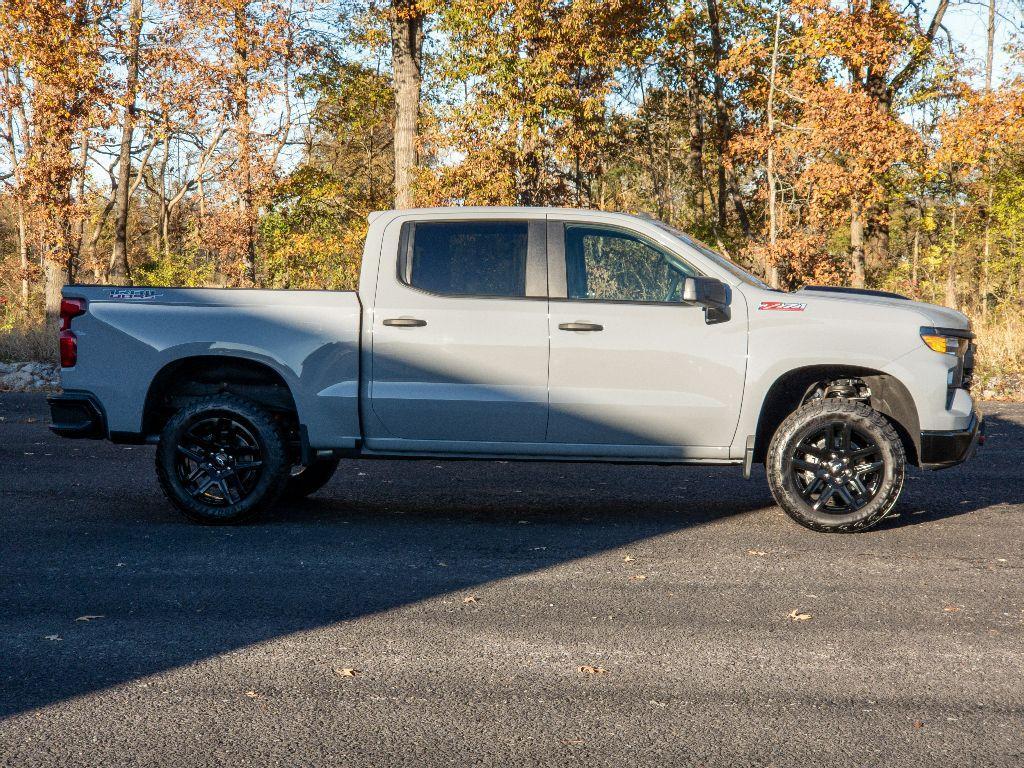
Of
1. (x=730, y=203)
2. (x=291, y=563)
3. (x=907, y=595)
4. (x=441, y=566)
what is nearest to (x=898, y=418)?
(x=907, y=595)

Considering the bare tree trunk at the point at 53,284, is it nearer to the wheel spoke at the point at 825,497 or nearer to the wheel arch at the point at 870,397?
the wheel arch at the point at 870,397

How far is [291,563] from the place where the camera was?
6.21 meters

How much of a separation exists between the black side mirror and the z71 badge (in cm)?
362

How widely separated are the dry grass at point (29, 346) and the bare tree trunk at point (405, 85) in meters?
7.38

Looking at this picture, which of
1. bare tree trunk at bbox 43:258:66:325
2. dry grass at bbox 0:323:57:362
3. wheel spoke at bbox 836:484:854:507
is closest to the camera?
wheel spoke at bbox 836:484:854:507

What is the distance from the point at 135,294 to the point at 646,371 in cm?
357

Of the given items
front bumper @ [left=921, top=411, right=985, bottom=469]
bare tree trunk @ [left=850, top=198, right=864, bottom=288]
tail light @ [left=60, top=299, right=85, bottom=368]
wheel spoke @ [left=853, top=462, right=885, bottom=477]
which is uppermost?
bare tree trunk @ [left=850, top=198, right=864, bottom=288]

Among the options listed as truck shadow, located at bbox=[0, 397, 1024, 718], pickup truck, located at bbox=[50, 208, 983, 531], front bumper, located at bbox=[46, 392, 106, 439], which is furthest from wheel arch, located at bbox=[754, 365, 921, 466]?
front bumper, located at bbox=[46, 392, 106, 439]

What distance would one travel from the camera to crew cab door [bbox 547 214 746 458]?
22.5 ft

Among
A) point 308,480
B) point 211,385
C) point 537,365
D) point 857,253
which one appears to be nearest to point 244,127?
point 857,253

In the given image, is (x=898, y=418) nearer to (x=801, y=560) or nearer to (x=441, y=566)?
(x=801, y=560)

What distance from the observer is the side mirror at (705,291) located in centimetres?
655

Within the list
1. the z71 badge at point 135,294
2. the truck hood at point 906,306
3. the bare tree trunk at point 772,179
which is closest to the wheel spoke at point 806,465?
the truck hood at point 906,306

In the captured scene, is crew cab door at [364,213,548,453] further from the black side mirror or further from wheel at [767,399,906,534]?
wheel at [767,399,906,534]
